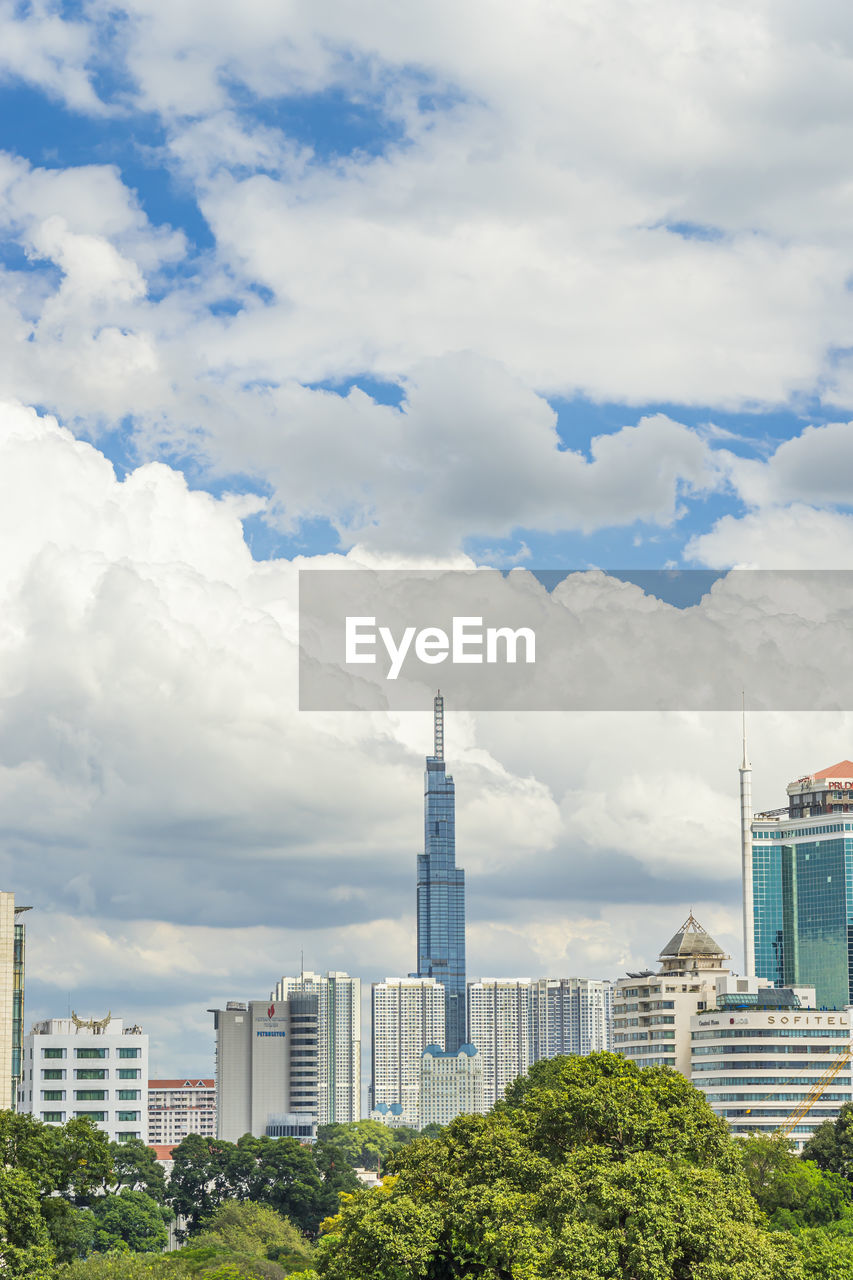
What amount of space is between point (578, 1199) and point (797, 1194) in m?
45.8

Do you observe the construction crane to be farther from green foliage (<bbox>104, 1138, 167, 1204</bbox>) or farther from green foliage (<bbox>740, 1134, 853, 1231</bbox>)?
green foliage (<bbox>740, 1134, 853, 1231</bbox>)

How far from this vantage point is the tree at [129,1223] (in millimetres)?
112250

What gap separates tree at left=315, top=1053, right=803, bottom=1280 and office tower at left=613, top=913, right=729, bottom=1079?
102 m

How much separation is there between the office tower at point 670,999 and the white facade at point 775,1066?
5.02 meters

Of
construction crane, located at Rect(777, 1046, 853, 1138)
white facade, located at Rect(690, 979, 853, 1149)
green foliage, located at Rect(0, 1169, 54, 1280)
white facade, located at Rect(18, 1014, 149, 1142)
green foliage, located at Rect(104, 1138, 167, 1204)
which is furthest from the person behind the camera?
white facade, located at Rect(690, 979, 853, 1149)

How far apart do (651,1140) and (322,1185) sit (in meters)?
88.9

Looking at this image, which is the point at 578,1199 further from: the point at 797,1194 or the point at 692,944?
the point at 692,944

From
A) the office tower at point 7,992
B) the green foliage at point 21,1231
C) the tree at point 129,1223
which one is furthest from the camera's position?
the tree at point 129,1223

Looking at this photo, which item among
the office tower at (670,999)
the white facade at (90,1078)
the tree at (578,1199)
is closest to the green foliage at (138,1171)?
the white facade at (90,1078)

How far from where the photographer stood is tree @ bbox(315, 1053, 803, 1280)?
138ft

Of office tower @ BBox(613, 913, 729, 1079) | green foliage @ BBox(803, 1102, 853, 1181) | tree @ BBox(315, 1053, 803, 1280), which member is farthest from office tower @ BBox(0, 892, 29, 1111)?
office tower @ BBox(613, 913, 729, 1079)

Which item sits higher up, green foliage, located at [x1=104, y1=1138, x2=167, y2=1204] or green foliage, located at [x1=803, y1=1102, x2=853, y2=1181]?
green foliage, located at [x1=803, y1=1102, x2=853, y2=1181]

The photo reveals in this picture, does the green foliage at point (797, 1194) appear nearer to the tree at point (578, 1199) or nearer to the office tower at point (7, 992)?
the tree at point (578, 1199)

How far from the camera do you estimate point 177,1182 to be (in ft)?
439
